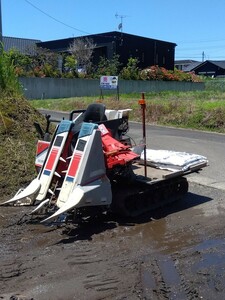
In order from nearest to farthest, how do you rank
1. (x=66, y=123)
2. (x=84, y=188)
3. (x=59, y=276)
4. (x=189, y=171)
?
(x=59, y=276) < (x=84, y=188) < (x=66, y=123) < (x=189, y=171)

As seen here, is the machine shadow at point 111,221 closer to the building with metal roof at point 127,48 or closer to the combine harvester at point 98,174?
the combine harvester at point 98,174

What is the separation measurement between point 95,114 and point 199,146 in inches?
269

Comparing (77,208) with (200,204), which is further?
(200,204)

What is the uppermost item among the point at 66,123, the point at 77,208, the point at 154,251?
the point at 66,123

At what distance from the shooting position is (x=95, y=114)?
6.71 meters

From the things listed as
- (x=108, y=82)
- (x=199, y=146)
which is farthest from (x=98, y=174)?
(x=108, y=82)

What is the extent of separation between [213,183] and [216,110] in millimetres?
10623

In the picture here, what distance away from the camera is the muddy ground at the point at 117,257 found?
402cm

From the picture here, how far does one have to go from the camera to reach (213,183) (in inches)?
327

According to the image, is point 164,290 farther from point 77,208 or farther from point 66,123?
point 66,123

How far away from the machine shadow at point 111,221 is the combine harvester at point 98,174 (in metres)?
0.10

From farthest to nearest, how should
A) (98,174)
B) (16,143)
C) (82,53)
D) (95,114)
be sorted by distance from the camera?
(82,53)
(16,143)
(95,114)
(98,174)

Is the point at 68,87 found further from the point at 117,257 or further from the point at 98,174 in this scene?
the point at 117,257

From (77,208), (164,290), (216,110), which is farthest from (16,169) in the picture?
(216,110)
